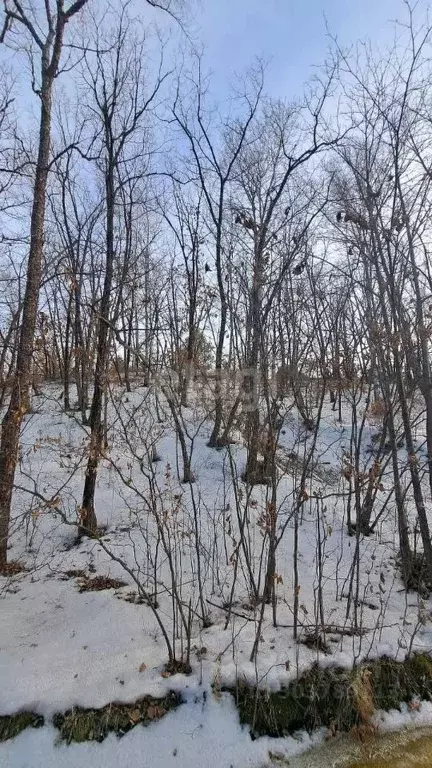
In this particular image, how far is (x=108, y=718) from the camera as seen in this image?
2584mm

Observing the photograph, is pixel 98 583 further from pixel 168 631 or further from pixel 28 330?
pixel 28 330

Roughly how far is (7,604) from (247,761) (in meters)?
2.60

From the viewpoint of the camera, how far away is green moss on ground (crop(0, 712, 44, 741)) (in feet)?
8.20

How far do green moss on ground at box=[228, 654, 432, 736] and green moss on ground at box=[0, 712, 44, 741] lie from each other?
1348 millimetres

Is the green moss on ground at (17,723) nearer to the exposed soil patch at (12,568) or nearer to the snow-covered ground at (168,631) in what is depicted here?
the snow-covered ground at (168,631)

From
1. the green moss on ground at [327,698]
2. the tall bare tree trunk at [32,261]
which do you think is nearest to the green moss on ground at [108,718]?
the green moss on ground at [327,698]

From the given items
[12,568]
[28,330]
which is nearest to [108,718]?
[12,568]

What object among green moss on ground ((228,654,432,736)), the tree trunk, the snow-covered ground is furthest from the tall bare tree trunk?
green moss on ground ((228,654,432,736))

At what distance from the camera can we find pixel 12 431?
4223mm

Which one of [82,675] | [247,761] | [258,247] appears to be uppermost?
[258,247]

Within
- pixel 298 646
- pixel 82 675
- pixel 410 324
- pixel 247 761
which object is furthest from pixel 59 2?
pixel 247 761

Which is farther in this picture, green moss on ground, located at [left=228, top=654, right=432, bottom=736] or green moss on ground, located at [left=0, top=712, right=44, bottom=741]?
green moss on ground, located at [left=228, top=654, right=432, bottom=736]

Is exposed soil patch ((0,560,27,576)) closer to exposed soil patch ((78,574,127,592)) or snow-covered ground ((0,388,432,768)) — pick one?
snow-covered ground ((0,388,432,768))

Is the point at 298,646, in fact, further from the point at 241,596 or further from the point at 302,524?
the point at 302,524
